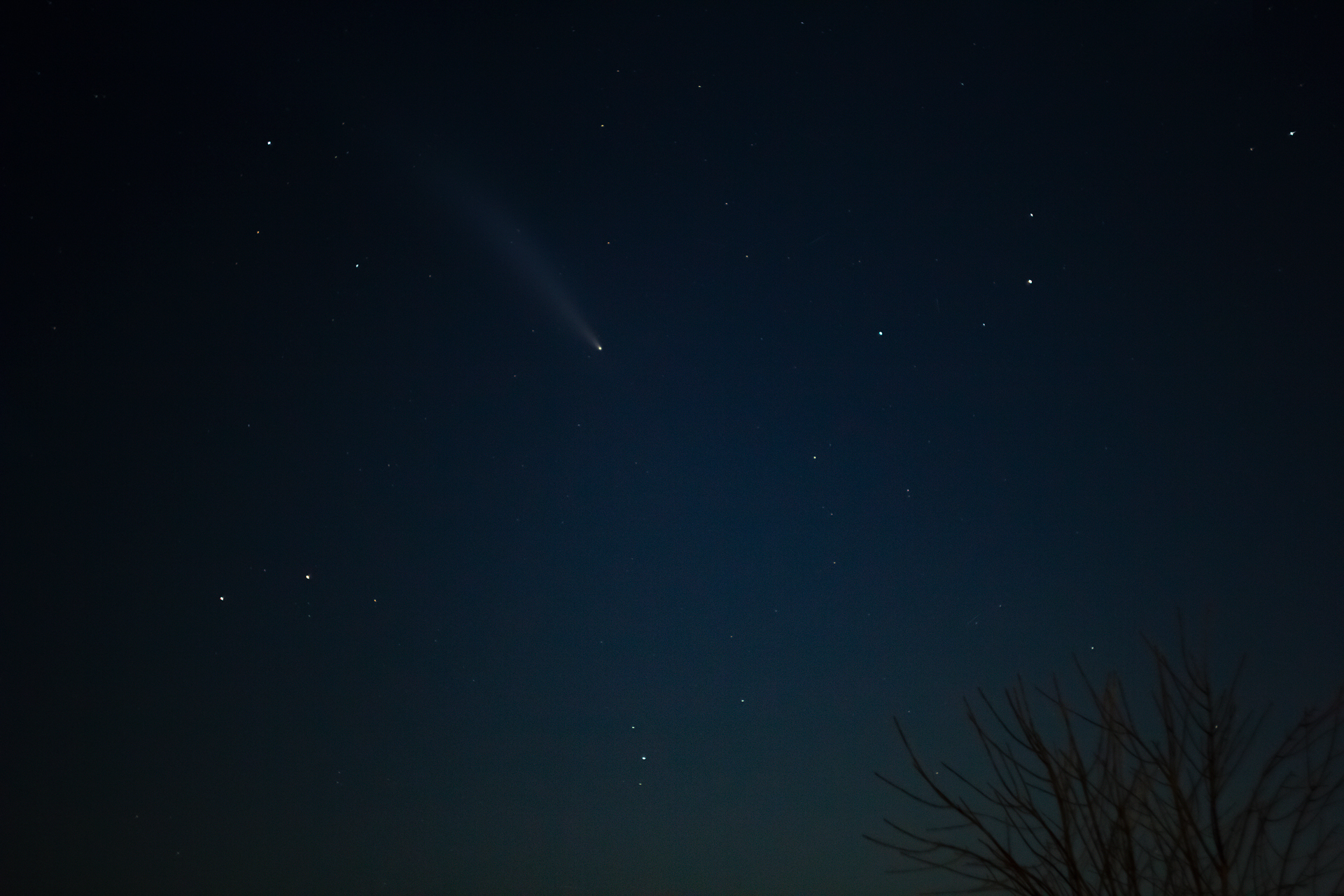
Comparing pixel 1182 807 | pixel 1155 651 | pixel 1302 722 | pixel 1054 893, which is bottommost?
pixel 1054 893

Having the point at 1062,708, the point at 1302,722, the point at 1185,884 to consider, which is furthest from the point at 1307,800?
the point at 1062,708

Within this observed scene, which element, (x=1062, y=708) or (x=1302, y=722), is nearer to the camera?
(x=1302, y=722)

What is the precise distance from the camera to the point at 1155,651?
2076 millimetres

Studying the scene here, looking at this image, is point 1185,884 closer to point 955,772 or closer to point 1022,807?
point 1022,807

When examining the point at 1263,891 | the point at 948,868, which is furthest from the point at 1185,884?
the point at 948,868

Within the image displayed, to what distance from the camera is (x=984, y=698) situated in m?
2.17

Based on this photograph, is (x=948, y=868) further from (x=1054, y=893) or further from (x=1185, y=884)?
(x=1185, y=884)

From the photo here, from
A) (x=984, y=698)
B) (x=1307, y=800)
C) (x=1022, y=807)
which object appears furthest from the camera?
(x=984, y=698)

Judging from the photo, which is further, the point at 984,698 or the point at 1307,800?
the point at 984,698

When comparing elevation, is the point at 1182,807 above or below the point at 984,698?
below

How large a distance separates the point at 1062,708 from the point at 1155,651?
0.24 m

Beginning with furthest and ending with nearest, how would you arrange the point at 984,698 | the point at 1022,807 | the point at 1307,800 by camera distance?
the point at 984,698 < the point at 1022,807 < the point at 1307,800

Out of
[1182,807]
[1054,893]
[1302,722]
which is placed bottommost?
[1054,893]

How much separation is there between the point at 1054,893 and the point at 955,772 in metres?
0.29
